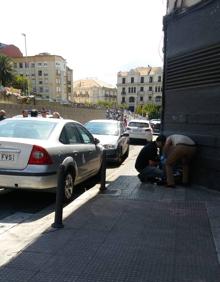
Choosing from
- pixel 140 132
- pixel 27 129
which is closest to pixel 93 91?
pixel 140 132

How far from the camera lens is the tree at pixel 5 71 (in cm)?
8625

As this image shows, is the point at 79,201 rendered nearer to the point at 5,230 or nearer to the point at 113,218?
the point at 113,218

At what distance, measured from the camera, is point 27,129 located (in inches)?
305

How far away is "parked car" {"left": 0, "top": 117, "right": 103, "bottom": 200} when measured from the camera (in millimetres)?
6891

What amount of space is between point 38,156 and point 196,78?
3825mm

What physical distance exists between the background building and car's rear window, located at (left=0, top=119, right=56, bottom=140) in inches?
114

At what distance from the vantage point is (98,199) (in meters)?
7.58

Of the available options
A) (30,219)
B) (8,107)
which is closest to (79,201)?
(30,219)

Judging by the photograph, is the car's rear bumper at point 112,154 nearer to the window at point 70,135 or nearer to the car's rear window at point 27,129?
the window at point 70,135

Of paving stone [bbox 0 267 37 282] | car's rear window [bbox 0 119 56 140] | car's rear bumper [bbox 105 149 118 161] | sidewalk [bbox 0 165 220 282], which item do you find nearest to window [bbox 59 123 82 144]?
car's rear window [bbox 0 119 56 140]

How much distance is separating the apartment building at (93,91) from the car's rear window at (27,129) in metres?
139

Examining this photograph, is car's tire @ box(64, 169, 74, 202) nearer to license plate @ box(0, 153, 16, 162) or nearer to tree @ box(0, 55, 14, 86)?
license plate @ box(0, 153, 16, 162)

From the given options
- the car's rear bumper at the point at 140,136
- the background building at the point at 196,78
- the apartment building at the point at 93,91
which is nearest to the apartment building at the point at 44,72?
the apartment building at the point at 93,91

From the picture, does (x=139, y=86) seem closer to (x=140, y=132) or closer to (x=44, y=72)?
(x=44, y=72)
